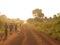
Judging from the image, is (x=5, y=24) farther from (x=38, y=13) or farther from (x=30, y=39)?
(x=38, y=13)

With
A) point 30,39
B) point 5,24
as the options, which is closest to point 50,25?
point 30,39

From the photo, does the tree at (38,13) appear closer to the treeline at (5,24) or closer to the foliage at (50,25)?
the foliage at (50,25)

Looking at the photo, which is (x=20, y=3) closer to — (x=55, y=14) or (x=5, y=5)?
(x=5, y=5)

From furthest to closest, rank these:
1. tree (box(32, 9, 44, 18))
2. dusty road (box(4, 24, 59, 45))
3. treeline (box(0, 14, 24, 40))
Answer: tree (box(32, 9, 44, 18))
treeline (box(0, 14, 24, 40))
dusty road (box(4, 24, 59, 45))

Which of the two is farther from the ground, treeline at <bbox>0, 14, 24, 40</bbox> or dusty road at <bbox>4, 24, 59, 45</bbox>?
treeline at <bbox>0, 14, 24, 40</bbox>

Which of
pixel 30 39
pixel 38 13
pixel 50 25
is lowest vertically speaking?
pixel 30 39

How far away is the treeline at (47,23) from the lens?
25.1ft

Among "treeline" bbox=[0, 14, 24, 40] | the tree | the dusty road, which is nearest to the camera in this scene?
the dusty road

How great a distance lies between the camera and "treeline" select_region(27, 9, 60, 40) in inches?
301

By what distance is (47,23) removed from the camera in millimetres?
7992

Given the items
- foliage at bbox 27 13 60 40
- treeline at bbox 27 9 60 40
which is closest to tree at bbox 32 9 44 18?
treeline at bbox 27 9 60 40

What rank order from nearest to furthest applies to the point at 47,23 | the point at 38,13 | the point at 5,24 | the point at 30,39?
1. the point at 5,24
2. the point at 30,39
3. the point at 47,23
4. the point at 38,13

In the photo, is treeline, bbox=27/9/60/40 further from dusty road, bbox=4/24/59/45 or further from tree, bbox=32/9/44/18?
dusty road, bbox=4/24/59/45

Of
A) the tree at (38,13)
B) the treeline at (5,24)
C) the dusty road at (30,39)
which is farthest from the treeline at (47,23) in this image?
the treeline at (5,24)
